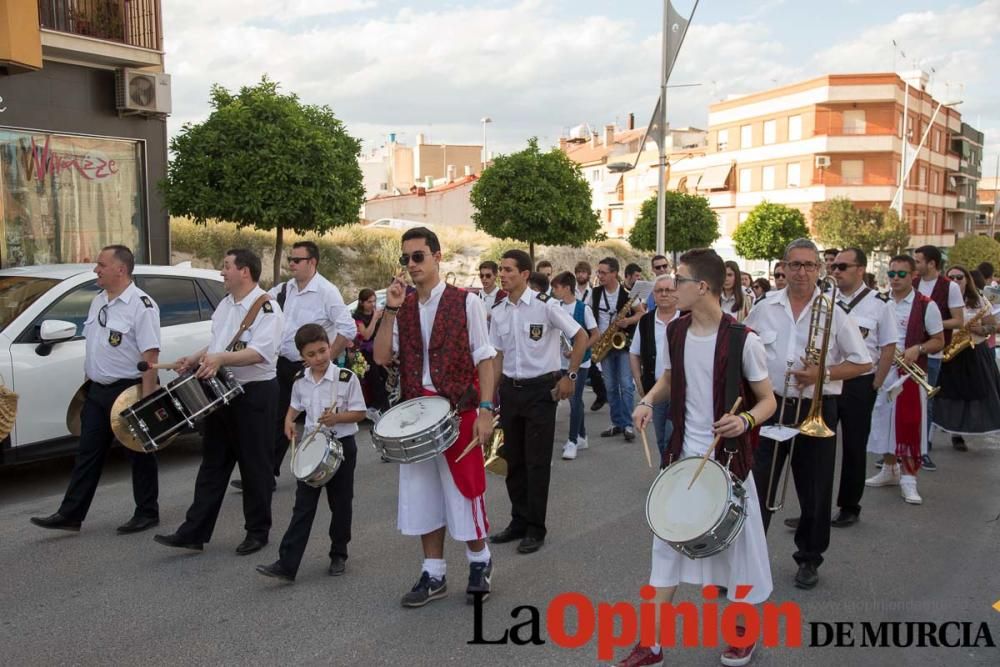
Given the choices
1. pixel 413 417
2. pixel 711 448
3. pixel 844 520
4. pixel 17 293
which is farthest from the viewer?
pixel 17 293

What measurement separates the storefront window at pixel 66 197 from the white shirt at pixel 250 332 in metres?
9.89

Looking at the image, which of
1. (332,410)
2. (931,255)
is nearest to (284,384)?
(332,410)

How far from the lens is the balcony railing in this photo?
1425cm

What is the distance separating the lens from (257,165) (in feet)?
47.5

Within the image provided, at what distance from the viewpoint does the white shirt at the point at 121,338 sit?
19.6 feet

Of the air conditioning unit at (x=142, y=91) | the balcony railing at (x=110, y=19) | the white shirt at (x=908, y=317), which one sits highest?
the balcony railing at (x=110, y=19)

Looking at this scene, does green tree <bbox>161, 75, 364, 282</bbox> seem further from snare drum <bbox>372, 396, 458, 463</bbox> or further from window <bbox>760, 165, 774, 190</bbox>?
window <bbox>760, 165, 774, 190</bbox>

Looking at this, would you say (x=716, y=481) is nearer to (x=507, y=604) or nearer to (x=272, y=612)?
(x=507, y=604)

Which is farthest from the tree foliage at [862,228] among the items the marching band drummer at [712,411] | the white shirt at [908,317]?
the marching band drummer at [712,411]

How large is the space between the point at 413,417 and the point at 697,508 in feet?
5.07

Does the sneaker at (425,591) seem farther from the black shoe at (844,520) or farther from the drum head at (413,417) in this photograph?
the black shoe at (844,520)

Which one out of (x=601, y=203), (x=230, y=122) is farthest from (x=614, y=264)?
(x=601, y=203)

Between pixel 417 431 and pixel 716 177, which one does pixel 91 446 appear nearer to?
pixel 417 431

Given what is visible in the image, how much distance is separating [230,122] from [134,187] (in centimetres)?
247
